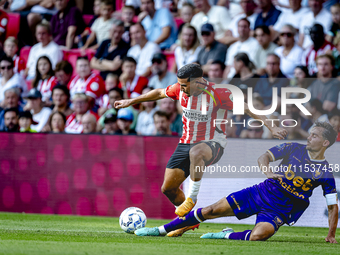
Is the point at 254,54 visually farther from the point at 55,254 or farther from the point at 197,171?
the point at 55,254

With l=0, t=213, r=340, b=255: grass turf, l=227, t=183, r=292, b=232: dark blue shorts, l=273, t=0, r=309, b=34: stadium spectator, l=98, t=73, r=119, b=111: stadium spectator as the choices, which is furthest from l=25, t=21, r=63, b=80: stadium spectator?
l=227, t=183, r=292, b=232: dark blue shorts

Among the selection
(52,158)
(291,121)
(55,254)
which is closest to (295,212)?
(291,121)

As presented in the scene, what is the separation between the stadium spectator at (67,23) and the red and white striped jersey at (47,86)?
1.67 meters

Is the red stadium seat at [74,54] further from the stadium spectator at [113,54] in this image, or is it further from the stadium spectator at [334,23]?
the stadium spectator at [334,23]

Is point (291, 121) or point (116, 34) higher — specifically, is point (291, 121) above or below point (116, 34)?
below

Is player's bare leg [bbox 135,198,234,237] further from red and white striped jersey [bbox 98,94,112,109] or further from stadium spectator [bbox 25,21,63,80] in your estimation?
stadium spectator [bbox 25,21,63,80]

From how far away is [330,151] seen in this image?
7352 mm

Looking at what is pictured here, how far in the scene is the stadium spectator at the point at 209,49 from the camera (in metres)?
9.66

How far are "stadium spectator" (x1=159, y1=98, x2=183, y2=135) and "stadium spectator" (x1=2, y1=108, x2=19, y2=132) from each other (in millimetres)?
2809

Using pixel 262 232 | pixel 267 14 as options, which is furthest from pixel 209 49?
pixel 262 232

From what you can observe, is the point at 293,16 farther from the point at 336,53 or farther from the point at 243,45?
the point at 336,53

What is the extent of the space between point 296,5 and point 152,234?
617 centimetres

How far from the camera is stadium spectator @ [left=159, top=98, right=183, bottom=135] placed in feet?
28.6

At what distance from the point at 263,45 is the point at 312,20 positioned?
116cm
